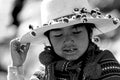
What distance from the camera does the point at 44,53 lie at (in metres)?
4.88

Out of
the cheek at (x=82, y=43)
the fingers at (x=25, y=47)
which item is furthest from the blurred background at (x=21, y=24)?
the cheek at (x=82, y=43)

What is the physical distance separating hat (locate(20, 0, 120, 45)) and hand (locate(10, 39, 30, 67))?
0.74 ft

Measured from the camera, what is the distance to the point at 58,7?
4754mm

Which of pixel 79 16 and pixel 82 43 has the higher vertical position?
pixel 79 16

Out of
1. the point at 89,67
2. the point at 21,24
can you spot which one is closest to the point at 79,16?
the point at 89,67

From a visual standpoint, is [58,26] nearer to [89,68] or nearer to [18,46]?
[89,68]

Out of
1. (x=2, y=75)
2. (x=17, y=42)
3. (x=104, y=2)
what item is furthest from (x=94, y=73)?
(x=2, y=75)

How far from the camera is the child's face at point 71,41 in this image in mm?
4648

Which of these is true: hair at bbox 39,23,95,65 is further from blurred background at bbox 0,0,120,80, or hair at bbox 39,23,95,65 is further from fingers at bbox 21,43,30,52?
blurred background at bbox 0,0,120,80

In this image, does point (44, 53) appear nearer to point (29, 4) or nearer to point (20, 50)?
point (20, 50)

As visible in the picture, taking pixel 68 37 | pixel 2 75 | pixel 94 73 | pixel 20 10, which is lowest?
pixel 94 73

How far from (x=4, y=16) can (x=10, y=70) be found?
448 centimetres

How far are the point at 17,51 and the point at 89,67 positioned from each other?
82cm

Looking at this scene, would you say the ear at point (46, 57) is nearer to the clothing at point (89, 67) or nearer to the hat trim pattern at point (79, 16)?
the clothing at point (89, 67)
